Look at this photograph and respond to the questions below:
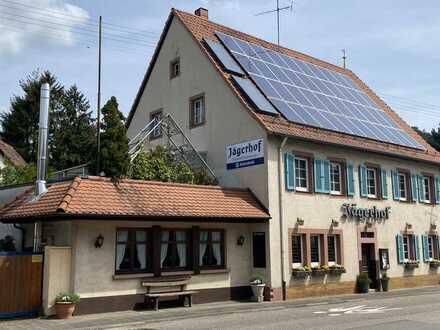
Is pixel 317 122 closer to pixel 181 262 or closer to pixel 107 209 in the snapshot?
pixel 181 262

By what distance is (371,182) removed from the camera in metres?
25.5

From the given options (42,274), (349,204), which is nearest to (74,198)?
(42,274)

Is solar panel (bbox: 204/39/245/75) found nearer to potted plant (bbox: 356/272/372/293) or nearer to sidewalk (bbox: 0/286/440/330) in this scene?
sidewalk (bbox: 0/286/440/330)

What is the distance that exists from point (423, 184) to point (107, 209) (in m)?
18.8

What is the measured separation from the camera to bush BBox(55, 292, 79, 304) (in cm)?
1505

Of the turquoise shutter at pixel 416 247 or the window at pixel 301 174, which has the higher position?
the window at pixel 301 174

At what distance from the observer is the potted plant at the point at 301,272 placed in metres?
20.6

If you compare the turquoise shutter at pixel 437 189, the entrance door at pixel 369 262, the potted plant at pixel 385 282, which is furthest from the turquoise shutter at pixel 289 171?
the turquoise shutter at pixel 437 189

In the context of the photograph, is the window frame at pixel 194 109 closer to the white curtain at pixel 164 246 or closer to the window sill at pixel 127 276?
the white curtain at pixel 164 246

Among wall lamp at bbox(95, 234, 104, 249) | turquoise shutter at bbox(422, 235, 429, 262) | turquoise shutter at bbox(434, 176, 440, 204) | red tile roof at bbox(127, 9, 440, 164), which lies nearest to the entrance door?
turquoise shutter at bbox(422, 235, 429, 262)

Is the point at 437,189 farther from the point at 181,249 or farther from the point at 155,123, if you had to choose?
the point at 181,249

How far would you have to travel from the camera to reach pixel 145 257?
17.7 meters

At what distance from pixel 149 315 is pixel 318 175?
999 cm

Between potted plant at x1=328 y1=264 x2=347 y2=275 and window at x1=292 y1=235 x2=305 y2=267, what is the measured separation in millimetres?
1485
